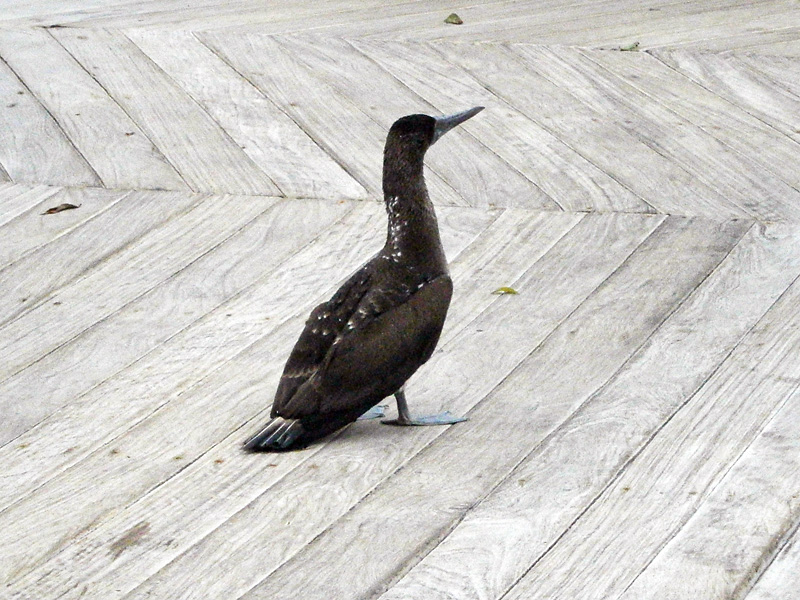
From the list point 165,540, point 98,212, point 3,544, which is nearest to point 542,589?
Result: point 165,540

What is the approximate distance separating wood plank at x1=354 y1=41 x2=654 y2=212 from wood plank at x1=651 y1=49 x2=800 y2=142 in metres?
0.85

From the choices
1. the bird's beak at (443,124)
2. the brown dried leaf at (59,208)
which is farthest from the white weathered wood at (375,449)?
the brown dried leaf at (59,208)

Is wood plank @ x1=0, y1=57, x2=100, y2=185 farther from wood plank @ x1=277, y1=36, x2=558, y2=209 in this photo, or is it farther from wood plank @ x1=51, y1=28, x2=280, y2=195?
wood plank @ x1=277, y1=36, x2=558, y2=209

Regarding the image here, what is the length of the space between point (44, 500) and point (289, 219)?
1.71 metres

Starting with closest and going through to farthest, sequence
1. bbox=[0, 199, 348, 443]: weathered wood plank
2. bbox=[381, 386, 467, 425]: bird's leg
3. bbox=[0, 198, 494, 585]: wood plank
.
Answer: bbox=[0, 198, 494, 585]: wood plank → bbox=[381, 386, 467, 425]: bird's leg → bbox=[0, 199, 348, 443]: weathered wood plank

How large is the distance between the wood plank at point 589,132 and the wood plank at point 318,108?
587mm

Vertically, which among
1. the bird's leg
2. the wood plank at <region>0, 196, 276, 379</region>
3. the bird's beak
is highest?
the bird's beak

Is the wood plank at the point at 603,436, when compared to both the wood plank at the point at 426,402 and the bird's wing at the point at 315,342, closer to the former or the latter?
the wood plank at the point at 426,402

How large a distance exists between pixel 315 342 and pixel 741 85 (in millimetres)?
3002

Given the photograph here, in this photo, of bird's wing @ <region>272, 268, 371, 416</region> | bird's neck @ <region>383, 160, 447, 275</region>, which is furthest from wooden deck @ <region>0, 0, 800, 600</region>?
bird's neck @ <region>383, 160, 447, 275</region>

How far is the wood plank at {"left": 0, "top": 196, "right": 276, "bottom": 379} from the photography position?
3615mm

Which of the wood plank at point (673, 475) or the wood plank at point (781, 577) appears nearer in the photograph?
the wood plank at point (781, 577)

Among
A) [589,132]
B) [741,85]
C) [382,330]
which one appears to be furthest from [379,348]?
[741,85]

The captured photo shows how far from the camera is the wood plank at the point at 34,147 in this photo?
4652mm
